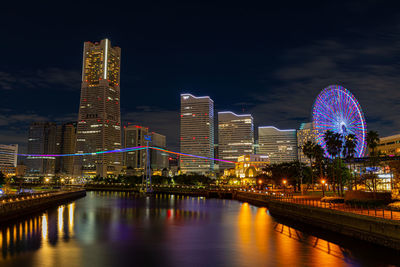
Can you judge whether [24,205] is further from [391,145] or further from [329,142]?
[391,145]

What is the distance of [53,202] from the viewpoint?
91.2 meters

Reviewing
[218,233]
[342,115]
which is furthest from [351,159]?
[218,233]

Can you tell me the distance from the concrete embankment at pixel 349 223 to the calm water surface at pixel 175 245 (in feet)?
3.73

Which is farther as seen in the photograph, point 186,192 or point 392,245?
point 186,192

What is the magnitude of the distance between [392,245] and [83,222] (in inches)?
1867

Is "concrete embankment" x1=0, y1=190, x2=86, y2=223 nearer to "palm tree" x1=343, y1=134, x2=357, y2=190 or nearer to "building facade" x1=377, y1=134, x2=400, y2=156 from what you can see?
"palm tree" x1=343, y1=134, x2=357, y2=190

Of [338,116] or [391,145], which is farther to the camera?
[391,145]

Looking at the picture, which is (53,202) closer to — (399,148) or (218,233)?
(218,233)

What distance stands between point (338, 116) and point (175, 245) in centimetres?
6003

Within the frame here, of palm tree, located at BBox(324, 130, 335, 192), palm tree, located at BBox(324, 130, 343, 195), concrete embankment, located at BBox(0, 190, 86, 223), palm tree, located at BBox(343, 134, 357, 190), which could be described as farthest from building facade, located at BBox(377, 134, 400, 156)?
concrete embankment, located at BBox(0, 190, 86, 223)

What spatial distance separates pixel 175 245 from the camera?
135ft

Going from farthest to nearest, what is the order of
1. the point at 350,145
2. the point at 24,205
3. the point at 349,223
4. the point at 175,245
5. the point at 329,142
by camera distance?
1. the point at 329,142
2. the point at 350,145
3. the point at 24,205
4. the point at 175,245
5. the point at 349,223

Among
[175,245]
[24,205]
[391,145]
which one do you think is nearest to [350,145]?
[175,245]

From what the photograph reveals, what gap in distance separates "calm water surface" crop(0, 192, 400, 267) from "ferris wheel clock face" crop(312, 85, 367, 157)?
37.0 metres
